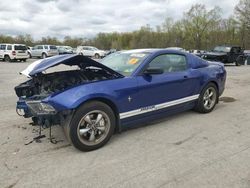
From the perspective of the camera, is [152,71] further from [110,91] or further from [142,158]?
[142,158]

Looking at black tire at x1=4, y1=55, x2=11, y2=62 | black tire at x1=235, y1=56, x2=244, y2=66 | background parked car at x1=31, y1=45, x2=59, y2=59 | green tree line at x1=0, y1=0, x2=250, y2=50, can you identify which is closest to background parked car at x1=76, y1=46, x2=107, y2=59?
background parked car at x1=31, y1=45, x2=59, y2=59

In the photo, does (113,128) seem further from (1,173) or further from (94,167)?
(1,173)

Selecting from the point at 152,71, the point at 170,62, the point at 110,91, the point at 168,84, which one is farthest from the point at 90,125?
the point at 170,62

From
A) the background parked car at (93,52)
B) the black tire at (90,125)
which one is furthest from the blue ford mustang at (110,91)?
the background parked car at (93,52)

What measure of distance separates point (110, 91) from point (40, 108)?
1.04m

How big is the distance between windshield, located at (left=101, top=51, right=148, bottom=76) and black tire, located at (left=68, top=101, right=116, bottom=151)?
33.9 inches

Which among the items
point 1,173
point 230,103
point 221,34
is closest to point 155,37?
point 221,34

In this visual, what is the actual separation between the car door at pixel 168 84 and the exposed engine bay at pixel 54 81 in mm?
737

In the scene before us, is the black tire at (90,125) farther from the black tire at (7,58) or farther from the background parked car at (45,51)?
the background parked car at (45,51)

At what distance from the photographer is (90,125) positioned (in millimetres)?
3779

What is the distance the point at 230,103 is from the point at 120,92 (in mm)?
3921

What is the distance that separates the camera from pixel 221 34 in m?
56.7

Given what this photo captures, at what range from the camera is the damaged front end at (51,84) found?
3642 millimetres

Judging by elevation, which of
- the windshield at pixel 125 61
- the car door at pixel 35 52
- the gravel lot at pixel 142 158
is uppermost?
the car door at pixel 35 52
